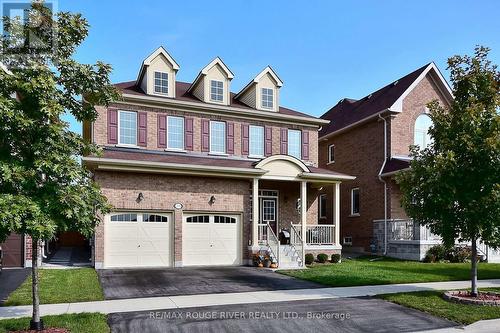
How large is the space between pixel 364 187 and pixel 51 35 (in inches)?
840

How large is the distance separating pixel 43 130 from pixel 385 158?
66.8 feet

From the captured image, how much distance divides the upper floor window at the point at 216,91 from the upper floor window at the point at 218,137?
1.26 metres

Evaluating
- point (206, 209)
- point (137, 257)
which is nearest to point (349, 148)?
point (206, 209)

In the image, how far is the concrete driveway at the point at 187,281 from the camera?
12.9m

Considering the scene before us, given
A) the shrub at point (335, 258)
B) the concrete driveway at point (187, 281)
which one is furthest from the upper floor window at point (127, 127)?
the shrub at point (335, 258)

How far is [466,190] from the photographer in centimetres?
1209

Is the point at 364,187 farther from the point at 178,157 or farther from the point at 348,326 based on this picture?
the point at 348,326

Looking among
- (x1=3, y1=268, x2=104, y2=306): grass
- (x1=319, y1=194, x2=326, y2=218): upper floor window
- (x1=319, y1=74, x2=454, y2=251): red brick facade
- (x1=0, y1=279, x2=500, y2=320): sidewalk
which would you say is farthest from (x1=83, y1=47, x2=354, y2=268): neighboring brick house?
(x1=319, y1=194, x2=326, y2=218): upper floor window

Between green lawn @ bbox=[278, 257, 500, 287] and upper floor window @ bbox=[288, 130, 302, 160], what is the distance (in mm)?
6040

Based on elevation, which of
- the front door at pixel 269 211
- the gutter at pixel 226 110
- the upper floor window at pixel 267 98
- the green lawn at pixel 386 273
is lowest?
the green lawn at pixel 386 273

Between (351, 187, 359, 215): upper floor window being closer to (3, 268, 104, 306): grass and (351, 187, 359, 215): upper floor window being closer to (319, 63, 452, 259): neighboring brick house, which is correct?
(319, 63, 452, 259): neighboring brick house

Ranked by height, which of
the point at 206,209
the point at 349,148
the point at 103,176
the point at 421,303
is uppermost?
the point at 349,148

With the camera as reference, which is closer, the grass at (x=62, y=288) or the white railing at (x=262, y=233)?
the grass at (x=62, y=288)

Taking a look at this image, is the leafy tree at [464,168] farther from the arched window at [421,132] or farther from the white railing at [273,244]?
the arched window at [421,132]
